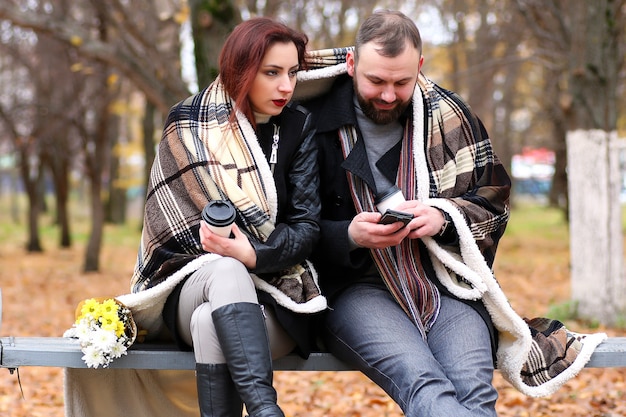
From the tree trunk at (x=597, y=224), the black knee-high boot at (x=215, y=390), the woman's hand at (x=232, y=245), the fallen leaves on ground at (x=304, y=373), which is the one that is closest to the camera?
the black knee-high boot at (x=215, y=390)

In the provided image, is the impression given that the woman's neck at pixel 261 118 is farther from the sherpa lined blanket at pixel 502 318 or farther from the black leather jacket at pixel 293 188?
the sherpa lined blanket at pixel 502 318

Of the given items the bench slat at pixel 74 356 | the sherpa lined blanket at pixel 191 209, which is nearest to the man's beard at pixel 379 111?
the sherpa lined blanket at pixel 191 209

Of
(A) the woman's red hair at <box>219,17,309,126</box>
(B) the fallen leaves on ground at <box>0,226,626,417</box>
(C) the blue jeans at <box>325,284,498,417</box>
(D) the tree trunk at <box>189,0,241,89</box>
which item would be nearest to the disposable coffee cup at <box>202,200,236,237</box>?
(A) the woman's red hair at <box>219,17,309,126</box>

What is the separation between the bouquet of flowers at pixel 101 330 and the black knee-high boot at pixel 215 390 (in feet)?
1.16

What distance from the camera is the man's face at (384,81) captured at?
3.13 metres

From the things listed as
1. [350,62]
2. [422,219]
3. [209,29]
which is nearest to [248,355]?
[422,219]

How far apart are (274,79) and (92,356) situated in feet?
4.00

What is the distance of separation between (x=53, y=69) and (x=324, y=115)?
1269cm

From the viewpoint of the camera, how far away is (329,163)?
3.36 m

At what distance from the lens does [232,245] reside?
2.89m

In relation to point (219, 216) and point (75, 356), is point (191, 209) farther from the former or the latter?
point (75, 356)

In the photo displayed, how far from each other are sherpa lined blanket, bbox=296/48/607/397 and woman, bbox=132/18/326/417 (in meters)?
0.46

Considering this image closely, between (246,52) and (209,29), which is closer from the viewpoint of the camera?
(246,52)

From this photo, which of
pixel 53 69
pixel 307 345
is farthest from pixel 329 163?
pixel 53 69
